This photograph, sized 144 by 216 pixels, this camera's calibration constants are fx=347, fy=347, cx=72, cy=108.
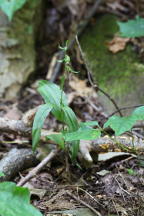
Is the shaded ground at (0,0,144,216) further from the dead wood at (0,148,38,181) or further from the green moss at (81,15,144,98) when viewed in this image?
the green moss at (81,15,144,98)

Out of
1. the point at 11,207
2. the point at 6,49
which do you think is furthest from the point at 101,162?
the point at 6,49

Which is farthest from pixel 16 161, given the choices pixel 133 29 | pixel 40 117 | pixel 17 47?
pixel 17 47

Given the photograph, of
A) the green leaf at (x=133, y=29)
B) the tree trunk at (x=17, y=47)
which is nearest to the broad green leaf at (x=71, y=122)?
the green leaf at (x=133, y=29)

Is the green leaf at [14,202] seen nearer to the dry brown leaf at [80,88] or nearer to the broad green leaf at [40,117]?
the broad green leaf at [40,117]

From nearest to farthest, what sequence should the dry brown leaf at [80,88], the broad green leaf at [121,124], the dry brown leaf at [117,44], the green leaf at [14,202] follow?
1. the green leaf at [14,202]
2. the broad green leaf at [121,124]
3. the dry brown leaf at [80,88]
4. the dry brown leaf at [117,44]

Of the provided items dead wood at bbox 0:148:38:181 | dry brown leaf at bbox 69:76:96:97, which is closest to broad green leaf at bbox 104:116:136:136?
dead wood at bbox 0:148:38:181

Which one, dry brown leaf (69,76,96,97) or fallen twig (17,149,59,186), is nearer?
fallen twig (17,149,59,186)
